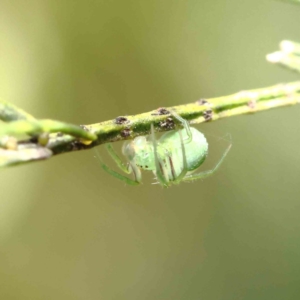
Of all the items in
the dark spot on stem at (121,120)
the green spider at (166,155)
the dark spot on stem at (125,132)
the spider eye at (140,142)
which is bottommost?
the dark spot on stem at (125,132)

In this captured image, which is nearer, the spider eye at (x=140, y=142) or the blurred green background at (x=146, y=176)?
the spider eye at (x=140, y=142)

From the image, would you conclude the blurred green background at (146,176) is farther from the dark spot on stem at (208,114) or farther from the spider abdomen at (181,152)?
the dark spot on stem at (208,114)

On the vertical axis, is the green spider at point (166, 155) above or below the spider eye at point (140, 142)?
below

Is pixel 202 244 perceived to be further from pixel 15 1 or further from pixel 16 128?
pixel 16 128

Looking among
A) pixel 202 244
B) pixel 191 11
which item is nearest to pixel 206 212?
pixel 202 244

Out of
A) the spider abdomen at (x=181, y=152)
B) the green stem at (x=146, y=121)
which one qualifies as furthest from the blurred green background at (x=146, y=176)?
the green stem at (x=146, y=121)

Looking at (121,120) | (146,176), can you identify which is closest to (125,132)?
(121,120)

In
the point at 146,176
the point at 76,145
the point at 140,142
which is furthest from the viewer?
the point at 146,176

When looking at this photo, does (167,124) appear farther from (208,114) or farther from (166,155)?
(166,155)

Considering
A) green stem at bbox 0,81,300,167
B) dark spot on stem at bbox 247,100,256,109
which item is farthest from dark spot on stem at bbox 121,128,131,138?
dark spot on stem at bbox 247,100,256,109
